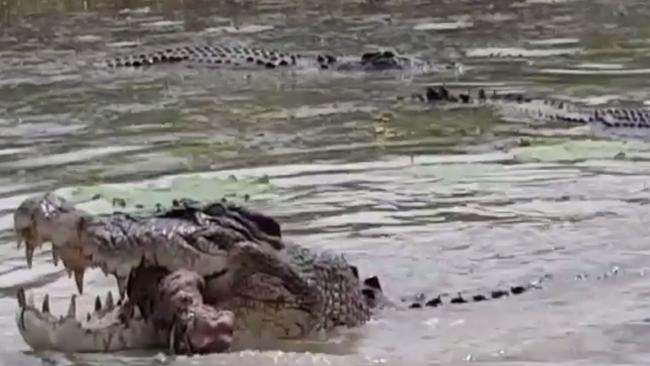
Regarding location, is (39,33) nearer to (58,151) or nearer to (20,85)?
(20,85)

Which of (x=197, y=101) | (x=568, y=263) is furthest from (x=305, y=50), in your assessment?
(x=568, y=263)

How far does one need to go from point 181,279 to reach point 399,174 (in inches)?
174

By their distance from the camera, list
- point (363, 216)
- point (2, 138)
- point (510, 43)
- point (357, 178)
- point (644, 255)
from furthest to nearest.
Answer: point (510, 43) → point (2, 138) → point (357, 178) → point (363, 216) → point (644, 255)

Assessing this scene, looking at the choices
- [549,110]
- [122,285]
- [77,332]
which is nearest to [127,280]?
[122,285]

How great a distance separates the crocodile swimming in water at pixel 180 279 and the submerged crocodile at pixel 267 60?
34.3 feet

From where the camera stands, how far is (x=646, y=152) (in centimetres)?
1104

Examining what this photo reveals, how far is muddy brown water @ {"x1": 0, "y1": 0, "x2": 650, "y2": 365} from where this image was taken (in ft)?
21.0

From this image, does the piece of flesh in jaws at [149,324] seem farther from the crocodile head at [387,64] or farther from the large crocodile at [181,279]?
the crocodile head at [387,64]

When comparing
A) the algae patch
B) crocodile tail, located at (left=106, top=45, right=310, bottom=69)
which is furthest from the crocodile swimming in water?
crocodile tail, located at (left=106, top=45, right=310, bottom=69)

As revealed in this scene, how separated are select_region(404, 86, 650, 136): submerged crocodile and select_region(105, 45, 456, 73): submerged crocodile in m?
2.03

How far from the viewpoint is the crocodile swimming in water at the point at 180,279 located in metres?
5.85

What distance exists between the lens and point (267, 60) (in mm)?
17594

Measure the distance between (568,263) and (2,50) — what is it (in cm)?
1400

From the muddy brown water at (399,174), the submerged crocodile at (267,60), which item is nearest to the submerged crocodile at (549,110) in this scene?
the muddy brown water at (399,174)
